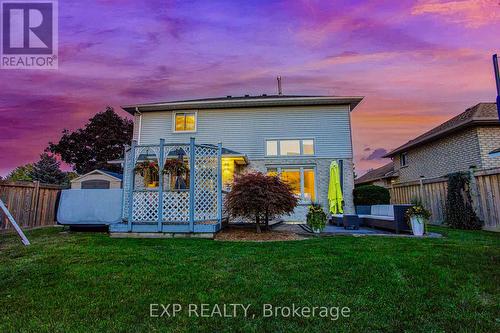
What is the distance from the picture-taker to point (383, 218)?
8.68 meters

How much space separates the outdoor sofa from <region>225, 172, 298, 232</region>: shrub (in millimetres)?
2809

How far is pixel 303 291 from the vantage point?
313cm

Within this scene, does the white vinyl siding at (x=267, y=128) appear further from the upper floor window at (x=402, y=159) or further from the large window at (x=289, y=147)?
the upper floor window at (x=402, y=159)

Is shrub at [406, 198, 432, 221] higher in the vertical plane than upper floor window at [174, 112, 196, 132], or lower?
→ lower

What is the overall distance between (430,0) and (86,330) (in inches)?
482

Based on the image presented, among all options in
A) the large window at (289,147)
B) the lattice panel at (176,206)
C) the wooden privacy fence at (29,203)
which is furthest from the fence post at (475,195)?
the wooden privacy fence at (29,203)

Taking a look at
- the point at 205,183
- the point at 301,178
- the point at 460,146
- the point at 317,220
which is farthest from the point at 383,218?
the point at 460,146

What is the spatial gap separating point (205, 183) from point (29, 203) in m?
7.82

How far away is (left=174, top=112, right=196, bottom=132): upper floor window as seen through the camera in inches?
546

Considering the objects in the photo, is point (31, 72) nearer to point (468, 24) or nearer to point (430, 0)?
point (430, 0)

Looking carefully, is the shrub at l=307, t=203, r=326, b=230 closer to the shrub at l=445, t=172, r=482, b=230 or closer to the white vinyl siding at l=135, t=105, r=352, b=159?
the shrub at l=445, t=172, r=482, b=230

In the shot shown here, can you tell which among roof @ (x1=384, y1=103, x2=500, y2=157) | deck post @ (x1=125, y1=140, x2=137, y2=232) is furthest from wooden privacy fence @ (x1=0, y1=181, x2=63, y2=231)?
roof @ (x1=384, y1=103, x2=500, y2=157)

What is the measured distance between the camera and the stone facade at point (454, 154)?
10.6 m

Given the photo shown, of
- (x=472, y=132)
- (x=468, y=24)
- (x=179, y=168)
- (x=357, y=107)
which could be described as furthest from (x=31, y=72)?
(x=472, y=132)
